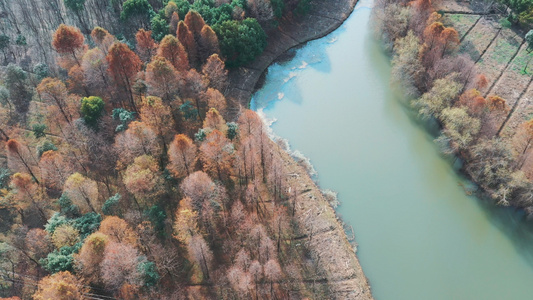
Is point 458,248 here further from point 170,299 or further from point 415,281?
point 170,299

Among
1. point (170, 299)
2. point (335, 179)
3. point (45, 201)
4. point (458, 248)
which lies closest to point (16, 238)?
point (45, 201)

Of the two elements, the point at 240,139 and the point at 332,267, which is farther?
the point at 240,139

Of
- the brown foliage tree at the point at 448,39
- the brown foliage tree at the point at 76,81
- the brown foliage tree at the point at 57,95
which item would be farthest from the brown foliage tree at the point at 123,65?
the brown foliage tree at the point at 448,39

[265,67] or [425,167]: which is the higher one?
[265,67]

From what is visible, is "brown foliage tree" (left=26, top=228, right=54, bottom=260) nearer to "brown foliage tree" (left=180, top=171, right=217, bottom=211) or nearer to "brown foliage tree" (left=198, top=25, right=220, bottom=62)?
"brown foliage tree" (left=180, top=171, right=217, bottom=211)

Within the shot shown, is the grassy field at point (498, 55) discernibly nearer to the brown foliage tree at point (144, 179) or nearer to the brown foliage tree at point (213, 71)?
Result: the brown foliage tree at point (213, 71)

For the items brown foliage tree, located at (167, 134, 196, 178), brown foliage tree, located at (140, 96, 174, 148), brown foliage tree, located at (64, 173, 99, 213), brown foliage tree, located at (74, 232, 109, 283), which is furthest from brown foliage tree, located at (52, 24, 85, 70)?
brown foliage tree, located at (74, 232, 109, 283)
